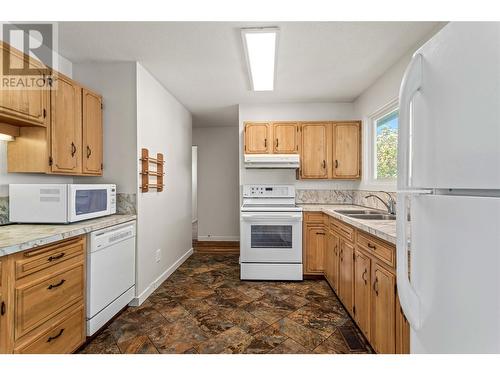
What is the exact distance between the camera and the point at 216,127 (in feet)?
18.8

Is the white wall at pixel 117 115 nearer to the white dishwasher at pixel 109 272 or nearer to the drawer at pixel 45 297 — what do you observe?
the white dishwasher at pixel 109 272

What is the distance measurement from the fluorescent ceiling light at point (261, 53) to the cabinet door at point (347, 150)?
1313 millimetres

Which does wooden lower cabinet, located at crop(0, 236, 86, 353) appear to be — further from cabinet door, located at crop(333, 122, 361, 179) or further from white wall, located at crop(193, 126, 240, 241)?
white wall, located at crop(193, 126, 240, 241)

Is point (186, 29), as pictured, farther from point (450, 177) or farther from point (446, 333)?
point (446, 333)

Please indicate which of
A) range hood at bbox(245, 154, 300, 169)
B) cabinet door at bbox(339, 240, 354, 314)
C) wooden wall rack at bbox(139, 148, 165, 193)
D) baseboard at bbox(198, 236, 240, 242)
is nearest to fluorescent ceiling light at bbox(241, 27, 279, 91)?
range hood at bbox(245, 154, 300, 169)

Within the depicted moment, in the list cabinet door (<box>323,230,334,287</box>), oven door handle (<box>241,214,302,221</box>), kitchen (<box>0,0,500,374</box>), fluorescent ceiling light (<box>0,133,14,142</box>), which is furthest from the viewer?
oven door handle (<box>241,214,302,221</box>)

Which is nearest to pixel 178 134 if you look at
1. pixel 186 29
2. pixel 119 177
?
pixel 119 177

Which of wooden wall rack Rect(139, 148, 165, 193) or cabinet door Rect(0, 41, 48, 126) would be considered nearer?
cabinet door Rect(0, 41, 48, 126)

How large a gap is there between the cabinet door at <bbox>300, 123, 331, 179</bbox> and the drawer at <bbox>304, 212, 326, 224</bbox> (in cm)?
66

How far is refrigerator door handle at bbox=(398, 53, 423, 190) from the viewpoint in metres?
0.75

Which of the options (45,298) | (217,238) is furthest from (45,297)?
(217,238)

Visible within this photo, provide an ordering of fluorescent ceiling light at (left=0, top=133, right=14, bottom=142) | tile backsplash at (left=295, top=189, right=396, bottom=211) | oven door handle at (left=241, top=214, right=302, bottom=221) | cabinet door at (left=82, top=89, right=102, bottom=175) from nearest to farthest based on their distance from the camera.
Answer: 1. fluorescent ceiling light at (left=0, top=133, right=14, bottom=142)
2. cabinet door at (left=82, top=89, right=102, bottom=175)
3. oven door handle at (left=241, top=214, right=302, bottom=221)
4. tile backsplash at (left=295, top=189, right=396, bottom=211)

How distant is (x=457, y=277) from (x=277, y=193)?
3376mm

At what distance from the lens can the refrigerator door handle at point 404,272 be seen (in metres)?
0.77
